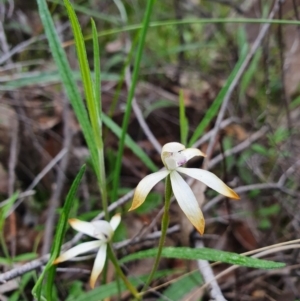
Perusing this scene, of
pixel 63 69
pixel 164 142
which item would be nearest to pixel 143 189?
pixel 63 69

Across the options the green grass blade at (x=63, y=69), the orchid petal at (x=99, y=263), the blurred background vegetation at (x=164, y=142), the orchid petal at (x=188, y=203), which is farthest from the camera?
the blurred background vegetation at (x=164, y=142)

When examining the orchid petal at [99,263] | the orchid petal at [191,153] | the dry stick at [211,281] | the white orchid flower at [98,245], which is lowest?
the dry stick at [211,281]

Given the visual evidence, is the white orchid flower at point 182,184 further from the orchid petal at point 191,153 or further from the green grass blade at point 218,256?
the green grass blade at point 218,256

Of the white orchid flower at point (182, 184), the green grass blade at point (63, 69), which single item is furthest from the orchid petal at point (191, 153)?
the green grass blade at point (63, 69)

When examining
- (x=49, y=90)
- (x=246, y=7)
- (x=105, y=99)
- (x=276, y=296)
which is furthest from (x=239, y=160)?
(x=246, y=7)

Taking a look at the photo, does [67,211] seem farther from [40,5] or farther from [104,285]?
[40,5]

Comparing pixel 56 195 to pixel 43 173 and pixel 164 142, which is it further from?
pixel 164 142

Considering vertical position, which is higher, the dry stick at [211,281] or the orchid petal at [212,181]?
the orchid petal at [212,181]
